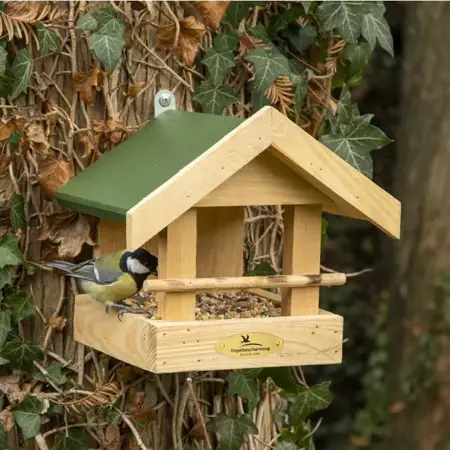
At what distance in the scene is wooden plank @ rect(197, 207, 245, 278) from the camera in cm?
310

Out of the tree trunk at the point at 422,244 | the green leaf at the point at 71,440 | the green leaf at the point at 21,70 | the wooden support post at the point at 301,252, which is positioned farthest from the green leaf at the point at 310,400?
the tree trunk at the point at 422,244

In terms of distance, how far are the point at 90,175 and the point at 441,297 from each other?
351 centimetres

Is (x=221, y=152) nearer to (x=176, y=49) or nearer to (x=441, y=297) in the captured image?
(x=176, y=49)

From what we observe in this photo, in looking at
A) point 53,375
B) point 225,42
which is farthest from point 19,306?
point 225,42

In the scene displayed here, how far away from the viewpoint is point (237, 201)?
8.94 ft

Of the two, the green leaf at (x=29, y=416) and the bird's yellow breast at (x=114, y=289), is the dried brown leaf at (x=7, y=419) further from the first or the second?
the bird's yellow breast at (x=114, y=289)

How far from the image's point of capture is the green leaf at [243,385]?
10.4ft

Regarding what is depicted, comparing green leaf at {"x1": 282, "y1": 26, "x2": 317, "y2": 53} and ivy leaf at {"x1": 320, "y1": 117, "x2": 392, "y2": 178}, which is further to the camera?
green leaf at {"x1": 282, "y1": 26, "x2": 317, "y2": 53}

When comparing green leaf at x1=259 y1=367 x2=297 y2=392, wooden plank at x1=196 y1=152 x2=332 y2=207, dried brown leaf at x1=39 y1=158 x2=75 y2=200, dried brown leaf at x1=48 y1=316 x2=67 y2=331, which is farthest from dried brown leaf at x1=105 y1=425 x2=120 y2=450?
wooden plank at x1=196 y1=152 x2=332 y2=207

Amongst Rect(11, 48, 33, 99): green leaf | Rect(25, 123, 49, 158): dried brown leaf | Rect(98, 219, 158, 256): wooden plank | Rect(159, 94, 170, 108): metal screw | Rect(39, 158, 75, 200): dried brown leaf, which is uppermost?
Rect(11, 48, 33, 99): green leaf

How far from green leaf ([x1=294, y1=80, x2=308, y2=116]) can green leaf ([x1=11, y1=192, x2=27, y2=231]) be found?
0.78m

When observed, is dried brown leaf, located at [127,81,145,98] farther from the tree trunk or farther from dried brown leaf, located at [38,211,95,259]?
the tree trunk

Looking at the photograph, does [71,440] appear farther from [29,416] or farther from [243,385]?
[243,385]

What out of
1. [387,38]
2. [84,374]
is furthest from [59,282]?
[387,38]
